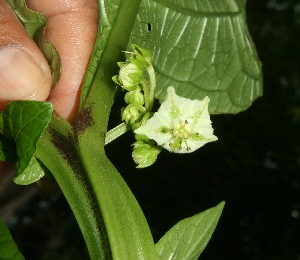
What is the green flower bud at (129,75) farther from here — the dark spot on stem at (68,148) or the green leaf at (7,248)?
the green leaf at (7,248)

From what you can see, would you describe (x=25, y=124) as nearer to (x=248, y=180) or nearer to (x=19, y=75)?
(x=19, y=75)

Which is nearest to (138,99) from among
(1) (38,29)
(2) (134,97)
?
(2) (134,97)

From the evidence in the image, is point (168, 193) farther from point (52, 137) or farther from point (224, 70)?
Answer: point (52, 137)

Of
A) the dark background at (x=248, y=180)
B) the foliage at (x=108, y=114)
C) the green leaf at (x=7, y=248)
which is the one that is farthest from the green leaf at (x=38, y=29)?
the dark background at (x=248, y=180)

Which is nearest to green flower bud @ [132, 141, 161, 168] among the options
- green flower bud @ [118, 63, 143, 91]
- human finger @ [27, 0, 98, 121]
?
green flower bud @ [118, 63, 143, 91]

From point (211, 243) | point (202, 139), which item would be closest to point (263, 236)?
point (211, 243)
